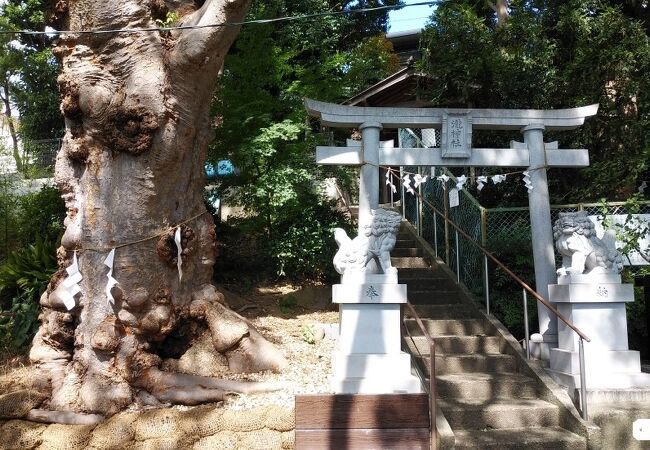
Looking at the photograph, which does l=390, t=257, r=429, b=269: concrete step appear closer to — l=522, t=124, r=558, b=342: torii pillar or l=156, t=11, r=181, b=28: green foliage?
l=522, t=124, r=558, b=342: torii pillar

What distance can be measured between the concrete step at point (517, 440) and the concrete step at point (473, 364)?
113 centimetres

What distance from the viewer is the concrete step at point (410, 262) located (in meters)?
9.38

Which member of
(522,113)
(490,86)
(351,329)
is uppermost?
(490,86)

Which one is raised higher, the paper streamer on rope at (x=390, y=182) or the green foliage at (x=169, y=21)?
the green foliage at (x=169, y=21)

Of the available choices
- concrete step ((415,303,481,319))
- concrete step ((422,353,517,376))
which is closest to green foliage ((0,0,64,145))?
concrete step ((415,303,481,319))

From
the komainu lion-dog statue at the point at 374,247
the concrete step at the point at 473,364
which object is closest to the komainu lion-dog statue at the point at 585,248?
the concrete step at the point at 473,364

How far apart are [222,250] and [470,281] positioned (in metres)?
4.50

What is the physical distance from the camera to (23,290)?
834cm

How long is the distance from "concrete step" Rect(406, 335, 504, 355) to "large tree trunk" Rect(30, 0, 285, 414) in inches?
82.5

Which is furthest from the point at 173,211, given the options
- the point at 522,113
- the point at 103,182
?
the point at 522,113

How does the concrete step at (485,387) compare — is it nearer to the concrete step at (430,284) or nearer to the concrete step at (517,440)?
the concrete step at (517,440)

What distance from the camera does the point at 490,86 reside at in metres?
11.0

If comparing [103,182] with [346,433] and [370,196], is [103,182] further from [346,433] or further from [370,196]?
[346,433]

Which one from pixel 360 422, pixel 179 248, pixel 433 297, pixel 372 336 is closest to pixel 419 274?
pixel 433 297
